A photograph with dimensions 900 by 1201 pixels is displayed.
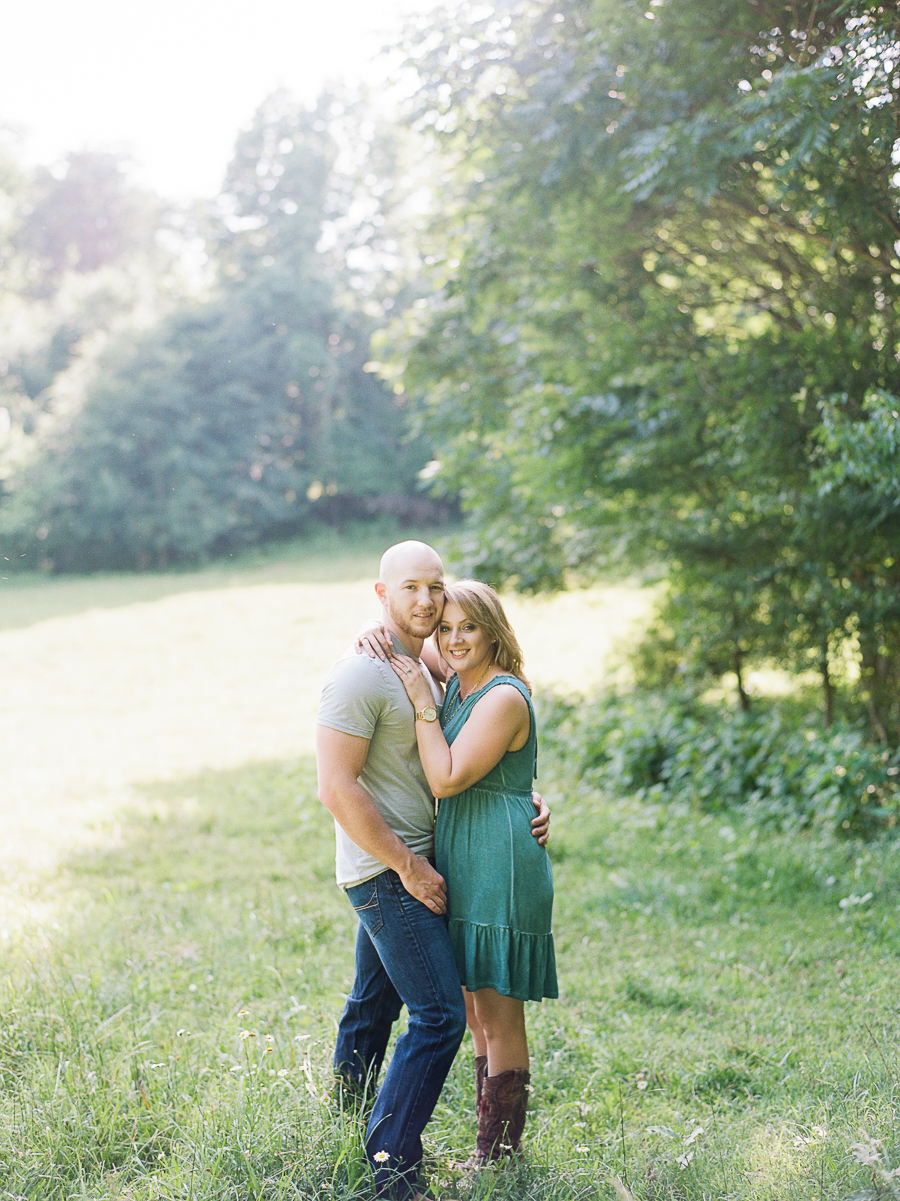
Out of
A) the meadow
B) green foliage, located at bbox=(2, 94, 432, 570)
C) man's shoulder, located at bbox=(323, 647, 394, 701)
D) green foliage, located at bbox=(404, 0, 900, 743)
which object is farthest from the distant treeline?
green foliage, located at bbox=(2, 94, 432, 570)

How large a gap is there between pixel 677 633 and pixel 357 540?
29.2 metres

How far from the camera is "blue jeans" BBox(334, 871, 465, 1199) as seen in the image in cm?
293

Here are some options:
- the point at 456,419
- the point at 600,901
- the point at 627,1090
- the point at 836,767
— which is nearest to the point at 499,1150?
the point at 627,1090

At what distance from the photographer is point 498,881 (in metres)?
3.06

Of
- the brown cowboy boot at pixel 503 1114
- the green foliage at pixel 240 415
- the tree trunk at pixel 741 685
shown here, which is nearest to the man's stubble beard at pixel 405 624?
the brown cowboy boot at pixel 503 1114

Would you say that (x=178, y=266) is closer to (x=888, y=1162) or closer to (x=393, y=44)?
(x=393, y=44)

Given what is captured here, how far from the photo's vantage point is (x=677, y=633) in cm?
964

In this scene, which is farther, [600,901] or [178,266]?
[178,266]

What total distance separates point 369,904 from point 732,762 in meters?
5.94

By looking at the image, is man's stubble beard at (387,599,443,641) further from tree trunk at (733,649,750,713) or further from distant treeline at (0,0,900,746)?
tree trunk at (733,649,750,713)

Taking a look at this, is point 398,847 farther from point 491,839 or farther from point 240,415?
point 240,415

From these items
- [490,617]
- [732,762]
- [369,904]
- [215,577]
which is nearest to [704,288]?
[732,762]

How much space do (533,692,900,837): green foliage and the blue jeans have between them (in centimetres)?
447

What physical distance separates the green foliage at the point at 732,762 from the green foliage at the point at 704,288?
57 cm
